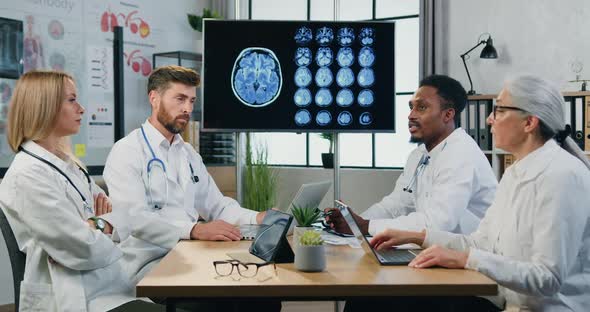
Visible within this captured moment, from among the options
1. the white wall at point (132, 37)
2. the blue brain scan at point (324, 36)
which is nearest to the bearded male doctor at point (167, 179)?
the blue brain scan at point (324, 36)

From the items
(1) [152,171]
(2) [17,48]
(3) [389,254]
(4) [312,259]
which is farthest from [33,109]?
(2) [17,48]

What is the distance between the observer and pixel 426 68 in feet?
18.3

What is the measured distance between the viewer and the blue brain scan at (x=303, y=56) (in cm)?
412

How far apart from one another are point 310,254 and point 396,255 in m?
0.37

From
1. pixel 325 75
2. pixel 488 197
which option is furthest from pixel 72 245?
pixel 325 75

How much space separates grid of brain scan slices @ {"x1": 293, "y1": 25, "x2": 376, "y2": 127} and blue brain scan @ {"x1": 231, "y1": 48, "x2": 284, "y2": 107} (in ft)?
0.42

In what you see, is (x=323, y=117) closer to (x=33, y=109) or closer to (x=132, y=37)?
(x=33, y=109)

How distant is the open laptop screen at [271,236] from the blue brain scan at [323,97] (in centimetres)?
186

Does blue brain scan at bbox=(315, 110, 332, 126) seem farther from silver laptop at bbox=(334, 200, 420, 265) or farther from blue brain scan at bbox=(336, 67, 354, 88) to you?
silver laptop at bbox=(334, 200, 420, 265)

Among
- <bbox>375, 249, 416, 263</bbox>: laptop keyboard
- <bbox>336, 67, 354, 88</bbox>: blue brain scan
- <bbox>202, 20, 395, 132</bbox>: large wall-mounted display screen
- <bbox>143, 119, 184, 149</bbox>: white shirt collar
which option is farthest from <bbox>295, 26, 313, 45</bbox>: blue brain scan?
<bbox>375, 249, 416, 263</bbox>: laptop keyboard

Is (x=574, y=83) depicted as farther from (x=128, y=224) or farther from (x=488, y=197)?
(x=128, y=224)

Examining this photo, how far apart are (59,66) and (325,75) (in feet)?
7.81

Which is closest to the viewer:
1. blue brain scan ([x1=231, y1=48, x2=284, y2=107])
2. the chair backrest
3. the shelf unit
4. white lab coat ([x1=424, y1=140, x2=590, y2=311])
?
white lab coat ([x1=424, y1=140, x2=590, y2=311])

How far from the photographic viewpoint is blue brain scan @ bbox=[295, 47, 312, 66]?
4121 millimetres
